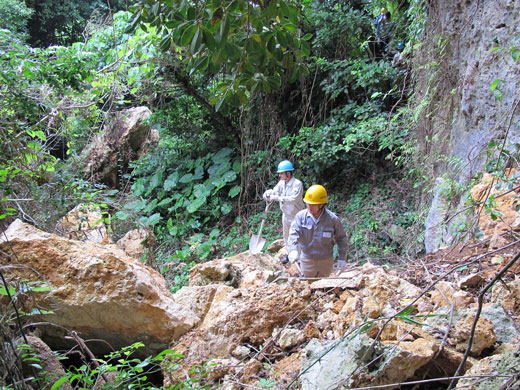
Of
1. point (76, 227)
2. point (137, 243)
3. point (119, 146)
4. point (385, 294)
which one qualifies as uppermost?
point (385, 294)

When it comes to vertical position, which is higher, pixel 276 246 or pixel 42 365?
pixel 42 365

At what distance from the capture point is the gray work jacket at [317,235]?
480 centimetres

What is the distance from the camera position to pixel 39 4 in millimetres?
15969

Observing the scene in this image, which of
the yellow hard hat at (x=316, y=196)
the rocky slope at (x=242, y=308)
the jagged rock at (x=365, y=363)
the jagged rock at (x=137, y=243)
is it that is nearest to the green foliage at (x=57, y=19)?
the jagged rock at (x=137, y=243)

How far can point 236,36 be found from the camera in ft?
7.92

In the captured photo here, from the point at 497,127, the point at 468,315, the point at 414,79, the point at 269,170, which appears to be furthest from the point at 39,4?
the point at 468,315

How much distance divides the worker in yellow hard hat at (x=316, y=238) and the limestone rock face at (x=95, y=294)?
189cm

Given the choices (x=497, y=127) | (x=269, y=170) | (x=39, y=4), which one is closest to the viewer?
(x=497, y=127)

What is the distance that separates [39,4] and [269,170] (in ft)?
40.5

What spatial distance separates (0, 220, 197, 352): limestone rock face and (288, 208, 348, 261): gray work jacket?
74.4 inches

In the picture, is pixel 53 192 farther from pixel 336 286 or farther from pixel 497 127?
pixel 497 127

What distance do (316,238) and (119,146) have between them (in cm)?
944

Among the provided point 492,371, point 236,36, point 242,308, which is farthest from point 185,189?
point 492,371

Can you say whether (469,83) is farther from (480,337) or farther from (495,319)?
(480,337)
